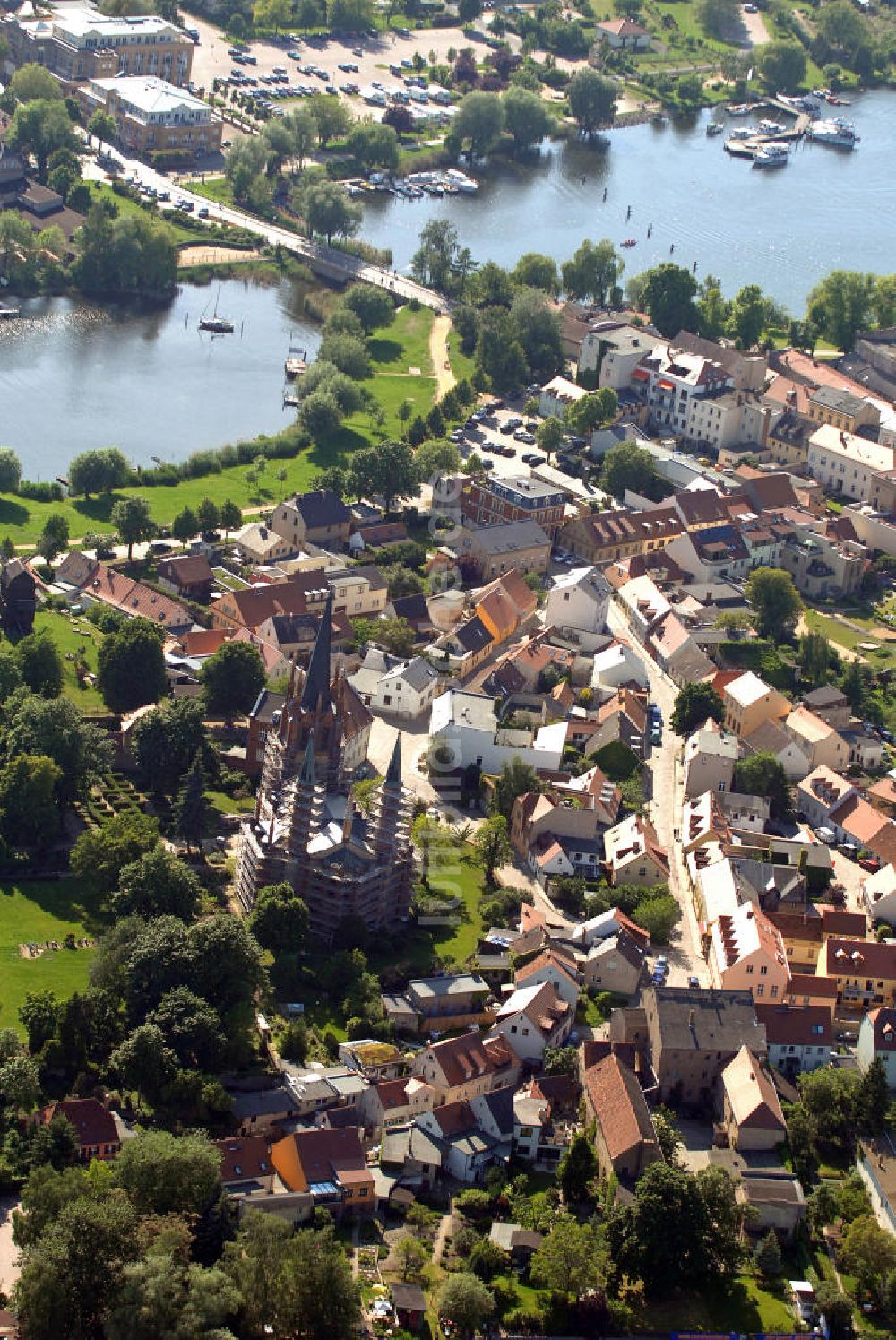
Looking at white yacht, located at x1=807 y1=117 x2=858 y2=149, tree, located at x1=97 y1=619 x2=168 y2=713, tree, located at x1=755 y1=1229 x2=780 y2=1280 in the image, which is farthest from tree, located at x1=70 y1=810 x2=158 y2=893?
white yacht, located at x1=807 y1=117 x2=858 y2=149

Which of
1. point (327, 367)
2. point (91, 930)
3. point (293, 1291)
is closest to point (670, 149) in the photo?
point (327, 367)

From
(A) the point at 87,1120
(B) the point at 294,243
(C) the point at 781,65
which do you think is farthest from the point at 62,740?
(C) the point at 781,65

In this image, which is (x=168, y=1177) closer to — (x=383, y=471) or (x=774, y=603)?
(x=774, y=603)

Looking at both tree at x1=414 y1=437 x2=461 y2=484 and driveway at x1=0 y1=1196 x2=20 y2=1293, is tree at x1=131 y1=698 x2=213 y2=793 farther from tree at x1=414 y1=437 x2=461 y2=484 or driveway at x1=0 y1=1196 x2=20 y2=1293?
tree at x1=414 y1=437 x2=461 y2=484

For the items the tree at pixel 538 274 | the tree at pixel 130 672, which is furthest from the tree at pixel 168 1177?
the tree at pixel 538 274

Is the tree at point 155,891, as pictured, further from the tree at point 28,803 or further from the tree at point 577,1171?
the tree at point 577,1171
